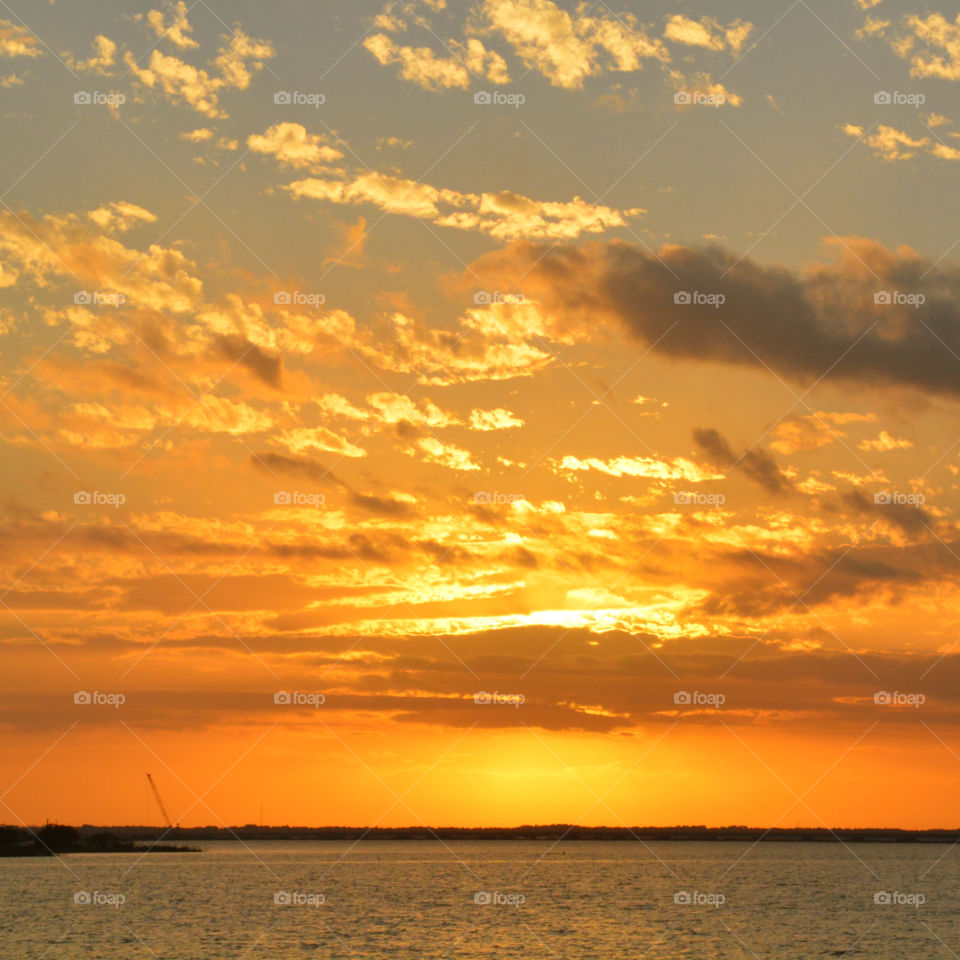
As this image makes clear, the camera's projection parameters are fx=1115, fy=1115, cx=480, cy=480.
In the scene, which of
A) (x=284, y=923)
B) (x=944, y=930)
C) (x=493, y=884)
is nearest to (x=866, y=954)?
(x=944, y=930)

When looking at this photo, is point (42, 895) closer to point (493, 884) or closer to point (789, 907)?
point (493, 884)

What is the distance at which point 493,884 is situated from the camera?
193625 millimetres

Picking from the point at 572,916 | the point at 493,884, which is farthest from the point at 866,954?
the point at 493,884

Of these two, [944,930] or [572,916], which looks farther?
[572,916]

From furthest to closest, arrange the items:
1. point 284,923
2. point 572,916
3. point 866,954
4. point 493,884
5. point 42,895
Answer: point 493,884, point 42,895, point 572,916, point 284,923, point 866,954

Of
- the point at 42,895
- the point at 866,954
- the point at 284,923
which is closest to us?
the point at 866,954

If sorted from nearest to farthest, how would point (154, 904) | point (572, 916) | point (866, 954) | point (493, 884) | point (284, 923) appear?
point (866, 954) < point (284, 923) < point (572, 916) < point (154, 904) < point (493, 884)

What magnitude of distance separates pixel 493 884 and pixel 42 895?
75.6m

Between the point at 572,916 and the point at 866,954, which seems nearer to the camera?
the point at 866,954

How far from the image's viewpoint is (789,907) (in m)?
142

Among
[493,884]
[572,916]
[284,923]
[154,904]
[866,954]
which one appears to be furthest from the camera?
[493,884]

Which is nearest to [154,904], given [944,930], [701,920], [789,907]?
[701,920]

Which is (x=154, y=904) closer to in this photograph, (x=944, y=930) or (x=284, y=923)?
(x=284, y=923)

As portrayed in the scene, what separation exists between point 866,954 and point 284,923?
57116 mm
